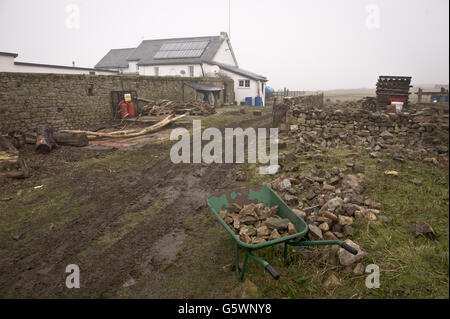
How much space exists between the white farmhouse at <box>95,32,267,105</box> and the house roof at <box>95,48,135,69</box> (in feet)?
0.60

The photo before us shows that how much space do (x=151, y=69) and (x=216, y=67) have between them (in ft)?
28.3

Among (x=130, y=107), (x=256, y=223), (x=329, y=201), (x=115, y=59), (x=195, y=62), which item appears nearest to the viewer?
(x=256, y=223)

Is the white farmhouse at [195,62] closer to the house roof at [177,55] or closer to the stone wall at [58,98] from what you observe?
the house roof at [177,55]

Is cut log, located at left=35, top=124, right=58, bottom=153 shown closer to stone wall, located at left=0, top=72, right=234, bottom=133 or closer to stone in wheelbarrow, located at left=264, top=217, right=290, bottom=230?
stone wall, located at left=0, top=72, right=234, bottom=133

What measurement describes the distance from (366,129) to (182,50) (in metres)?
28.3

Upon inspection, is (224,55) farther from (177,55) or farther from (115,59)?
(115,59)

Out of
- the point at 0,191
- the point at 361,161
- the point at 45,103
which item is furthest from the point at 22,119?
the point at 361,161

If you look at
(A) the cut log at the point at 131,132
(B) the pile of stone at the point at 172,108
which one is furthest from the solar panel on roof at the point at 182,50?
(A) the cut log at the point at 131,132

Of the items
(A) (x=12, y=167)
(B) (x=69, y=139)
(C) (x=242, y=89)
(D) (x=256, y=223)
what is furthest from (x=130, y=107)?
(C) (x=242, y=89)

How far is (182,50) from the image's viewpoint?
32.9 m

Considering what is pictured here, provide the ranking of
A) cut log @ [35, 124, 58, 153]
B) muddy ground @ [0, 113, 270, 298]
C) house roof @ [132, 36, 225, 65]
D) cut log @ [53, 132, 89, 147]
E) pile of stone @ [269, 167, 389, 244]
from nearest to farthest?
muddy ground @ [0, 113, 270, 298] → pile of stone @ [269, 167, 389, 244] → cut log @ [35, 124, 58, 153] → cut log @ [53, 132, 89, 147] → house roof @ [132, 36, 225, 65]

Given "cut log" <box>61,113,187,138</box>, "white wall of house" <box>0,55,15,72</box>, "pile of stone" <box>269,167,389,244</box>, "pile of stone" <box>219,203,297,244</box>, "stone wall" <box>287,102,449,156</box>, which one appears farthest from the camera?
"white wall of house" <box>0,55,15,72</box>

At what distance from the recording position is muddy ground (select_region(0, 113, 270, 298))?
3.89 meters

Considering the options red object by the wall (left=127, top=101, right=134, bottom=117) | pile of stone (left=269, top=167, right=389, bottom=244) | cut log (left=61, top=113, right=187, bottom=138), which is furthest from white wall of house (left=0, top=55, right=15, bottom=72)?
pile of stone (left=269, top=167, right=389, bottom=244)
